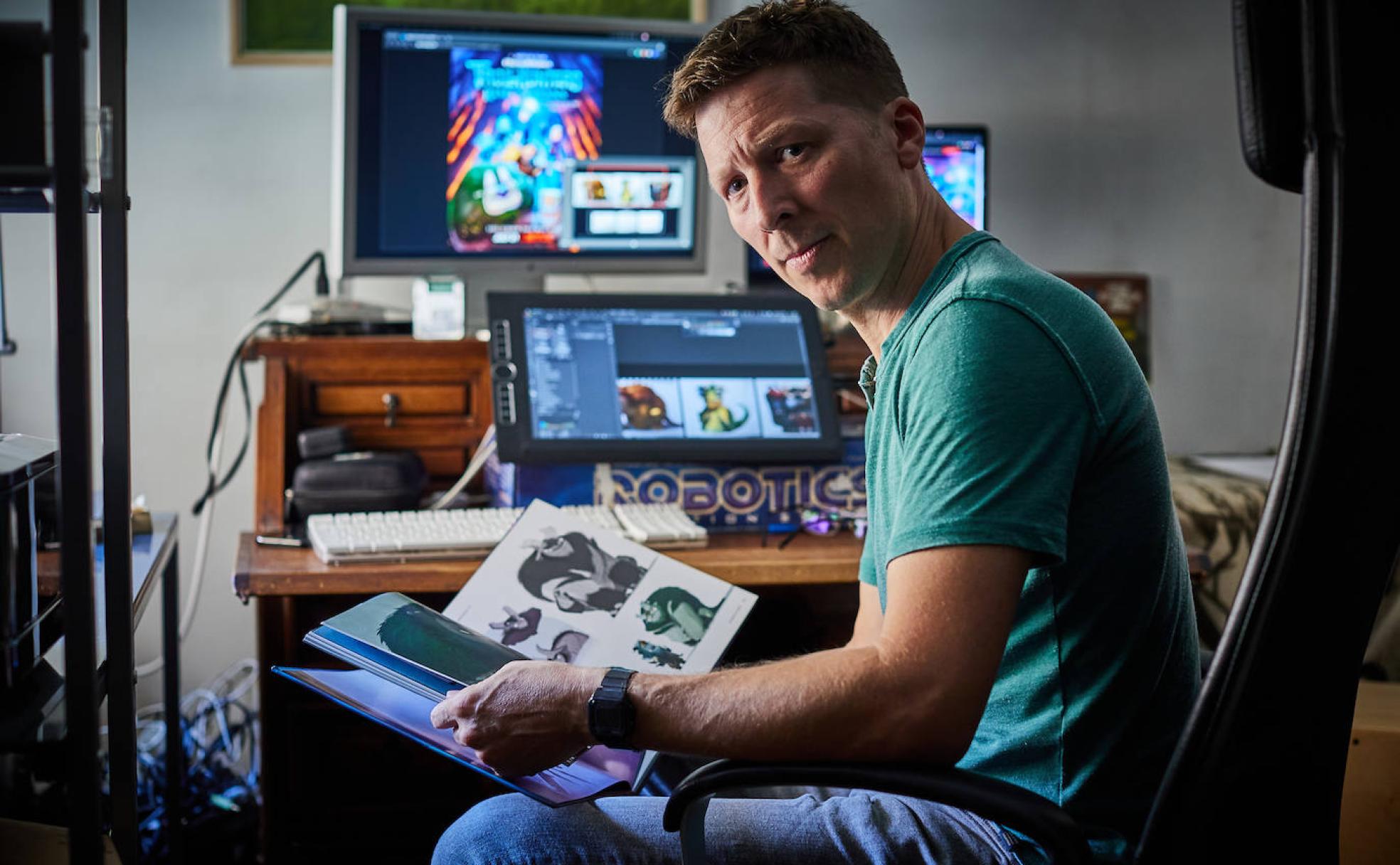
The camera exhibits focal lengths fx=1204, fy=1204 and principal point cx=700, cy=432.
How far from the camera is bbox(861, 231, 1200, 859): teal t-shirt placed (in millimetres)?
823

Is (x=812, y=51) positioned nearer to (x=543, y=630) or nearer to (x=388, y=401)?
(x=543, y=630)

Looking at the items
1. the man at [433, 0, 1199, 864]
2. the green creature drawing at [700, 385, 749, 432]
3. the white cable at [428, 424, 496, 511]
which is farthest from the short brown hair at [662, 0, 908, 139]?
the white cable at [428, 424, 496, 511]

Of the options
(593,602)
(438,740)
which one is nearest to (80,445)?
(438,740)

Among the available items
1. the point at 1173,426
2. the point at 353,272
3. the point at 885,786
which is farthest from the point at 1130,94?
the point at 885,786

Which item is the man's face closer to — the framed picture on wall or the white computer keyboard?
the white computer keyboard

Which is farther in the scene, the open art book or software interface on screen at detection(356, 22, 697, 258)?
software interface on screen at detection(356, 22, 697, 258)

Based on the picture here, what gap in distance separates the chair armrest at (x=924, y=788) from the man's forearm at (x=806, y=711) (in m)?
0.01

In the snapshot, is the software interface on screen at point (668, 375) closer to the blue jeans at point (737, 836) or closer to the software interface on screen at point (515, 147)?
the software interface on screen at point (515, 147)

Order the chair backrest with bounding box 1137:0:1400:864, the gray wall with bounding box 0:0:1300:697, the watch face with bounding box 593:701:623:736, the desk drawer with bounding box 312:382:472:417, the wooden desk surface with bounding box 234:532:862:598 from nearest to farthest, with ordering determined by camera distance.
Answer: the chair backrest with bounding box 1137:0:1400:864 < the watch face with bounding box 593:701:623:736 < the wooden desk surface with bounding box 234:532:862:598 < the desk drawer with bounding box 312:382:472:417 < the gray wall with bounding box 0:0:1300:697

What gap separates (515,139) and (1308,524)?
4.79ft

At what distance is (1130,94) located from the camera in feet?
8.67

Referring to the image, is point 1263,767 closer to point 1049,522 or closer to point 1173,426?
point 1049,522

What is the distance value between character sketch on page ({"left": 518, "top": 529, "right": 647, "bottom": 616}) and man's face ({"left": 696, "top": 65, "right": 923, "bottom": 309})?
44 centimetres

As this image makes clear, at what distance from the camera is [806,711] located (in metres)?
0.85
